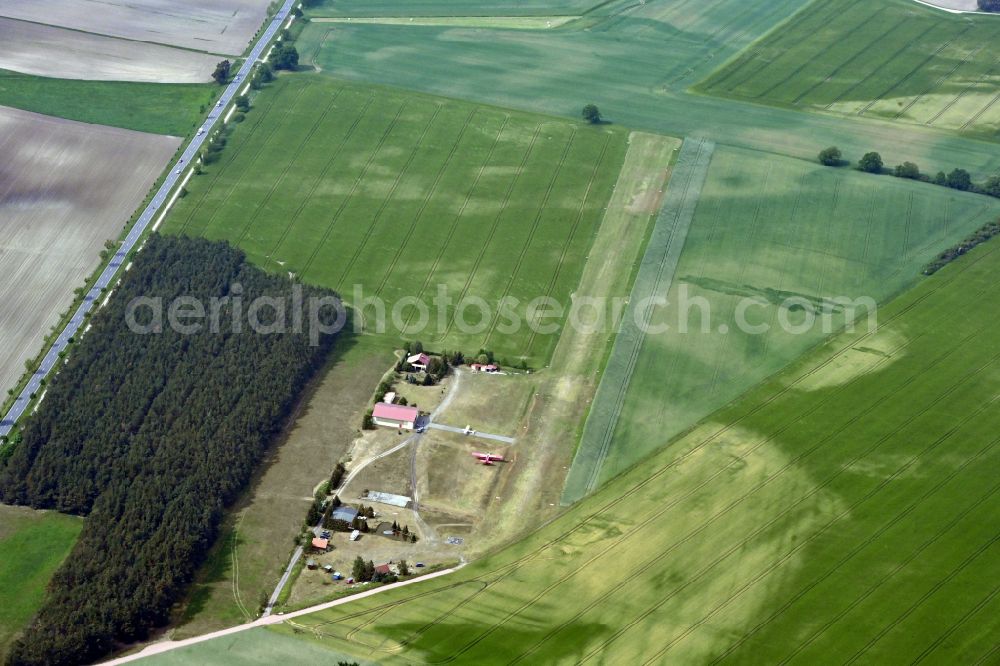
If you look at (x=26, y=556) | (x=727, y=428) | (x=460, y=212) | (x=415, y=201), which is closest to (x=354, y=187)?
(x=415, y=201)

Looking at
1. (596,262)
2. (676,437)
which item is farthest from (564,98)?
(676,437)

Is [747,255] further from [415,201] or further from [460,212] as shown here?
[415,201]

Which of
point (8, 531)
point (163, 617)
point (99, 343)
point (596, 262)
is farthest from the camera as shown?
point (596, 262)

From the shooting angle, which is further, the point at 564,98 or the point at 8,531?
the point at 564,98

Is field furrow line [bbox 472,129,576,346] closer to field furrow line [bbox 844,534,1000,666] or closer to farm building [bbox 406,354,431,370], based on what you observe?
farm building [bbox 406,354,431,370]

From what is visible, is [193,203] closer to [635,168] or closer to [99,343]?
[99,343]

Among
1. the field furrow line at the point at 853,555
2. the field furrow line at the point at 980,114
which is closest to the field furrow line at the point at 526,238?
the field furrow line at the point at 853,555

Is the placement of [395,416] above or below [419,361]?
below
